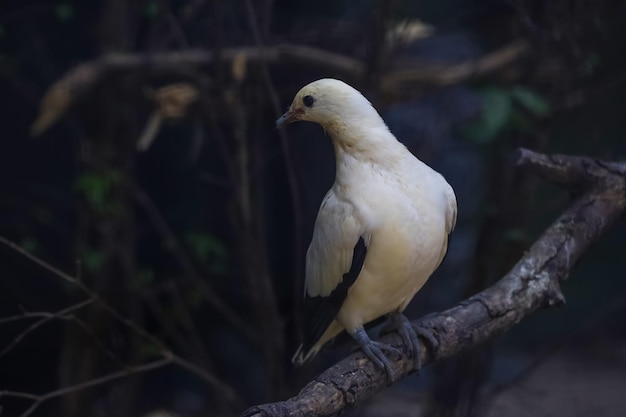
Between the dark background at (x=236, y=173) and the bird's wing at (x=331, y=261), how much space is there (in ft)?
1.93

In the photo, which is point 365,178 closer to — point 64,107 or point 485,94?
point 485,94

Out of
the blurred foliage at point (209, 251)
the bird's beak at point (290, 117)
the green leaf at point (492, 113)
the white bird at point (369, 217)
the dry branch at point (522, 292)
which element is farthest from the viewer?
the blurred foliage at point (209, 251)

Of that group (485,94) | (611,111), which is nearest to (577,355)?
(611,111)

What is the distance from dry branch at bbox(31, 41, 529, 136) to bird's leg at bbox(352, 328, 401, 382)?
56.4 inches

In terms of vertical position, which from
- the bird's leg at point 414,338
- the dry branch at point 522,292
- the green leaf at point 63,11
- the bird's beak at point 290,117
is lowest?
the bird's leg at point 414,338

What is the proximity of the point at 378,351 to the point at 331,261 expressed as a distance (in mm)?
271

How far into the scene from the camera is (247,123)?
3467mm

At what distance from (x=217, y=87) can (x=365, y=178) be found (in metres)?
1.31

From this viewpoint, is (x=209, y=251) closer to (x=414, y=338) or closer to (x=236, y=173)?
(x=236, y=173)

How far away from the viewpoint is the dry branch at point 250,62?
358 centimetres

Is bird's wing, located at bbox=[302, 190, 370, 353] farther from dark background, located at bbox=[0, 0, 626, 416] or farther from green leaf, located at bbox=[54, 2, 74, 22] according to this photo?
green leaf, located at bbox=[54, 2, 74, 22]

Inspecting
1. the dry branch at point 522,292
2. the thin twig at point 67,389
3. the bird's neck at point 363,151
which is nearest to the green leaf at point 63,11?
the thin twig at point 67,389

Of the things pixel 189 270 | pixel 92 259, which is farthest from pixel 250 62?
pixel 92 259

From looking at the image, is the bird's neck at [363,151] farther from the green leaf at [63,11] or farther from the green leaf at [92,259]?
the green leaf at [63,11]
